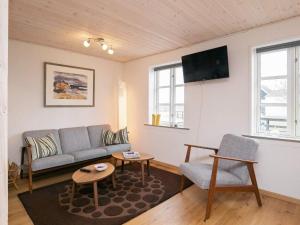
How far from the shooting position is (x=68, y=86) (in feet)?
12.7

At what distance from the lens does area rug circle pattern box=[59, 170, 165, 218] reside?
2.21m

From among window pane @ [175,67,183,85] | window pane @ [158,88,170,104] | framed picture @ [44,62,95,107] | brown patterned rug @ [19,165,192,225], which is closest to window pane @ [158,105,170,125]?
window pane @ [158,88,170,104]

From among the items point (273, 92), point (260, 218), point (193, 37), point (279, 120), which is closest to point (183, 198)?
point (260, 218)

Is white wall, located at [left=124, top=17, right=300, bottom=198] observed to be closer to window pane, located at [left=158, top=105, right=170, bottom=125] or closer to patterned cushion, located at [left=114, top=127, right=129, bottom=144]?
window pane, located at [left=158, top=105, right=170, bottom=125]

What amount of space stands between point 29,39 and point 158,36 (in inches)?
86.1

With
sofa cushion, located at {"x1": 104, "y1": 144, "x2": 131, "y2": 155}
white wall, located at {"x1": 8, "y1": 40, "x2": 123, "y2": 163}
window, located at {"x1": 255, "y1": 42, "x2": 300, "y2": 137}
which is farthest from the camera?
sofa cushion, located at {"x1": 104, "y1": 144, "x2": 131, "y2": 155}

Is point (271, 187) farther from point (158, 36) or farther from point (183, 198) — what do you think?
point (158, 36)

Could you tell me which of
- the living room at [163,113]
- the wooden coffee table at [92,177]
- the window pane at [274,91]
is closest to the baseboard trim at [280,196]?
the living room at [163,113]

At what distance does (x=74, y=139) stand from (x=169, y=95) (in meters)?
2.13

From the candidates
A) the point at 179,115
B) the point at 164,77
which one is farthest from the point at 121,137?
the point at 164,77

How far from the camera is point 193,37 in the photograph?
123 inches

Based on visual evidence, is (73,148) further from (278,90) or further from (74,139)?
(278,90)

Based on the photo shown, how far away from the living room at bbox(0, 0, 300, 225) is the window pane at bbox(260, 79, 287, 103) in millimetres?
14

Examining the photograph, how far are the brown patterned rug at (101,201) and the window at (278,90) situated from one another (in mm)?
1520
